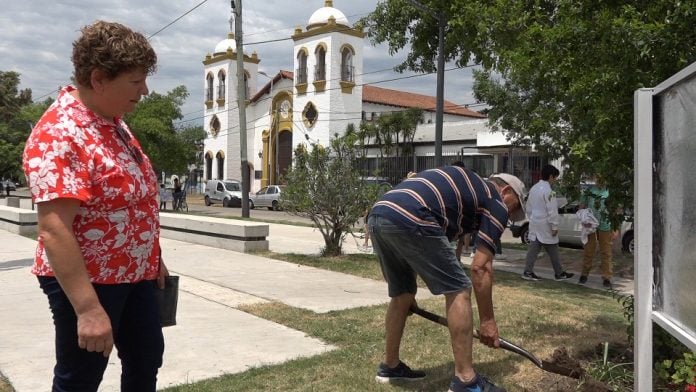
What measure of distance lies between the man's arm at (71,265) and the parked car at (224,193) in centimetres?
3455

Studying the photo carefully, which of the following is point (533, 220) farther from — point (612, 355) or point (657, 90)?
point (657, 90)

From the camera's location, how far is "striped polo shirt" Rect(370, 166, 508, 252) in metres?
3.45

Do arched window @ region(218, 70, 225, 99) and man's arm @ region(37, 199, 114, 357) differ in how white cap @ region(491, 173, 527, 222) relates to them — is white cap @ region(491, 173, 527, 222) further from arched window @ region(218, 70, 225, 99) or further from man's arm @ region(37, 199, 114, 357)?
arched window @ region(218, 70, 225, 99)

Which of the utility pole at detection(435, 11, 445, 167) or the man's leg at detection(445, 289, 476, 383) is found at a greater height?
the utility pole at detection(435, 11, 445, 167)

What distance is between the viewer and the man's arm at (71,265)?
6.97ft

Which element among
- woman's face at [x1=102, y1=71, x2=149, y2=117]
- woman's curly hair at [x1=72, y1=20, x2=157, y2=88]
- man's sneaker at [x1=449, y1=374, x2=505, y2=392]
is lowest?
man's sneaker at [x1=449, y1=374, x2=505, y2=392]

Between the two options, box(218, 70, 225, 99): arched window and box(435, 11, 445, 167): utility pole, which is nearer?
box(435, 11, 445, 167): utility pole

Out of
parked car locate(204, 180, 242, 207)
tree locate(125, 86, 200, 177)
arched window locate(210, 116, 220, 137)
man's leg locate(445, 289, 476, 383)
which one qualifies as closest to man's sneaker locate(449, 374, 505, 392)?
man's leg locate(445, 289, 476, 383)

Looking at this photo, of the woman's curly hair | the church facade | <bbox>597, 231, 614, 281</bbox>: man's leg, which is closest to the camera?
the woman's curly hair

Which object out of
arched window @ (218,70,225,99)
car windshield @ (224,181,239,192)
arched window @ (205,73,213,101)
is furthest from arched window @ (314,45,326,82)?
arched window @ (205,73,213,101)

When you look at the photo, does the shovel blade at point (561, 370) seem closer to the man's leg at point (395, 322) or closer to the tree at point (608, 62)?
the man's leg at point (395, 322)

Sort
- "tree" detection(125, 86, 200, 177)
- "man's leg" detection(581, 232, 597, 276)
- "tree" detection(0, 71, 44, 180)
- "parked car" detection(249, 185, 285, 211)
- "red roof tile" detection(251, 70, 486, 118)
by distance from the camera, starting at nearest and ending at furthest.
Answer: "man's leg" detection(581, 232, 597, 276), "tree" detection(125, 86, 200, 177), "parked car" detection(249, 185, 285, 211), "tree" detection(0, 71, 44, 180), "red roof tile" detection(251, 70, 486, 118)

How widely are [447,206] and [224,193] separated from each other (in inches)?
1362

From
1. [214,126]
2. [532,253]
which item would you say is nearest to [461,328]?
[532,253]
